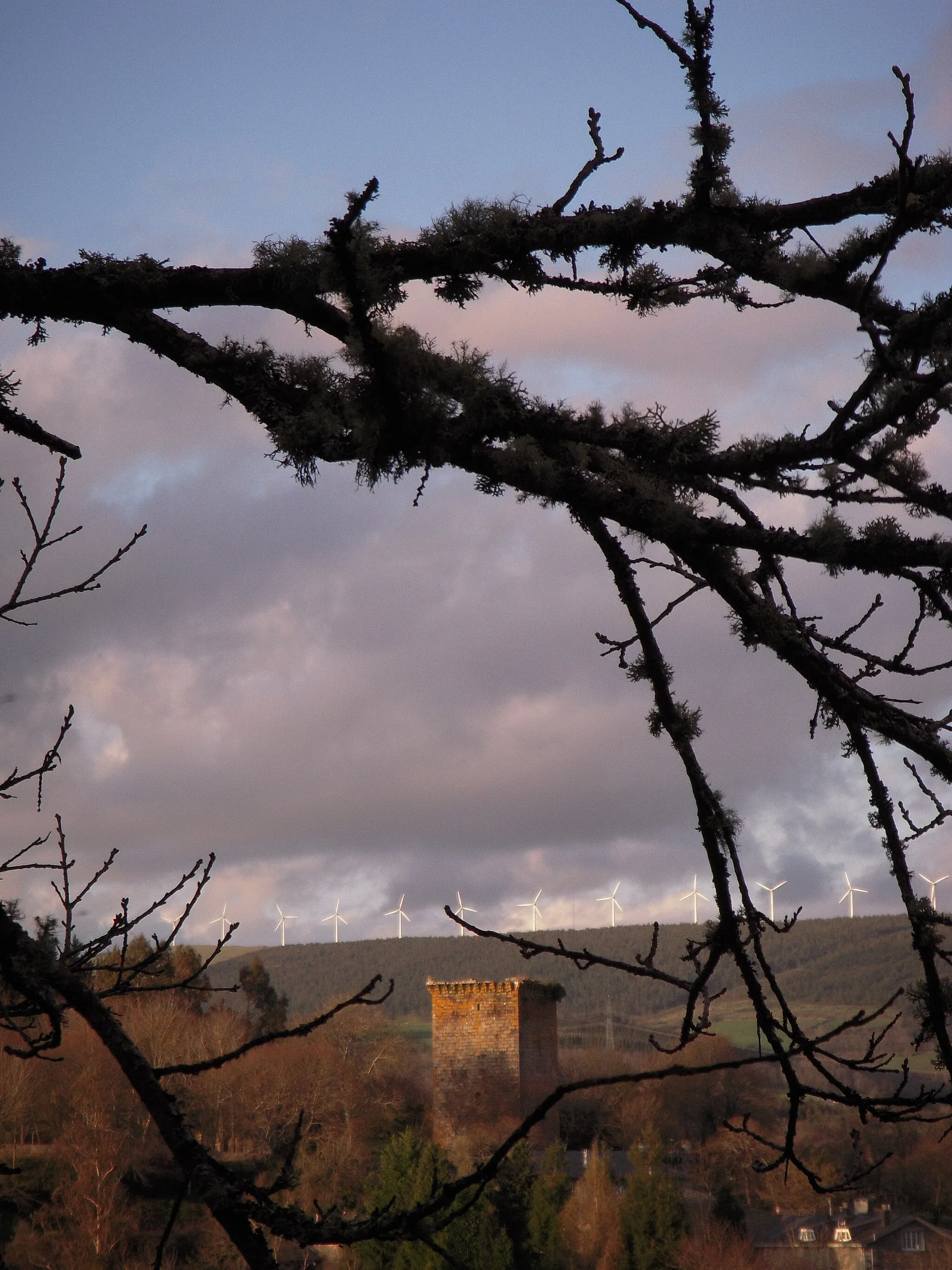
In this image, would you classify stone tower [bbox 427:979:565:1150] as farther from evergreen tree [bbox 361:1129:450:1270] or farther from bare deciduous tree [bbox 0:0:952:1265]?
bare deciduous tree [bbox 0:0:952:1265]

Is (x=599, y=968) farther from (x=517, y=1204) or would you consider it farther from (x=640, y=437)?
(x=640, y=437)

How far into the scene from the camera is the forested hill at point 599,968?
323 ft

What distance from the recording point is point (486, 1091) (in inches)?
1971

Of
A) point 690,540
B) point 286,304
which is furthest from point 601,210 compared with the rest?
point 690,540

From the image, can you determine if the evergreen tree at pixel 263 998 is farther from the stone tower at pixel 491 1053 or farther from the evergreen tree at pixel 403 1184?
the evergreen tree at pixel 403 1184

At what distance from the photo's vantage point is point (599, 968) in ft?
377

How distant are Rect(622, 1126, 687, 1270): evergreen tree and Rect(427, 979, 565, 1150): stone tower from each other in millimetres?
10719

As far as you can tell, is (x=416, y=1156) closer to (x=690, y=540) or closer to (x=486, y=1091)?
(x=486, y=1091)

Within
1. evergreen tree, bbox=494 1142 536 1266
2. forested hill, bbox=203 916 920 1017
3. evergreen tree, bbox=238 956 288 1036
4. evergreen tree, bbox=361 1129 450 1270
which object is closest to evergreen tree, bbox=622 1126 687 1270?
evergreen tree, bbox=494 1142 536 1266

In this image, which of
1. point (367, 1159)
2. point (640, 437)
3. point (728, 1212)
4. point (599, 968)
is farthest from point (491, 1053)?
point (599, 968)

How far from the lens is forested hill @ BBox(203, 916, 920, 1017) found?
3875 inches

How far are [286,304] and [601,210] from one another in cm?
90

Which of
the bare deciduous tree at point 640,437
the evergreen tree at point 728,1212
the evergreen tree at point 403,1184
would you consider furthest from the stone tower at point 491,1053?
the bare deciduous tree at point 640,437

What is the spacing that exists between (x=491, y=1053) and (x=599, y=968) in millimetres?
66126
